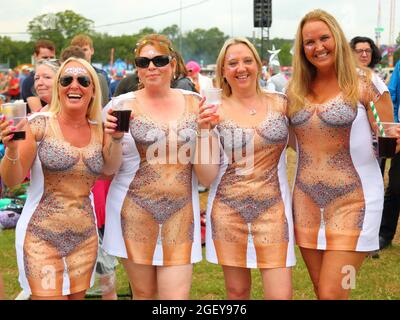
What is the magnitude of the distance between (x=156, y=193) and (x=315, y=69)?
1.31 meters

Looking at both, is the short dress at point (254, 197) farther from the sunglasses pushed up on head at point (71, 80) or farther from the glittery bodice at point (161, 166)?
the sunglasses pushed up on head at point (71, 80)

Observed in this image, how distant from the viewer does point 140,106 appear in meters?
3.54

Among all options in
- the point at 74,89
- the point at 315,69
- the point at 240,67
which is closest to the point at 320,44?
the point at 315,69

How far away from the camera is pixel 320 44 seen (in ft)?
11.4

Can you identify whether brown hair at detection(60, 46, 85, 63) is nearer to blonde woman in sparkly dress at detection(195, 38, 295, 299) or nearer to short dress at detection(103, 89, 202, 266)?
short dress at detection(103, 89, 202, 266)

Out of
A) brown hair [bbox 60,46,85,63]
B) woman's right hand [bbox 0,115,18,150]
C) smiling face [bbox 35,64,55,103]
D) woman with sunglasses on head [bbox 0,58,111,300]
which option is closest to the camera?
woman's right hand [bbox 0,115,18,150]

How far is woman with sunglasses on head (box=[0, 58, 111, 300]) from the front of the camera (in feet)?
10.6

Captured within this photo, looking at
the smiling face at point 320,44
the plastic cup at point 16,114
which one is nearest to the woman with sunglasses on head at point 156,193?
the plastic cup at point 16,114

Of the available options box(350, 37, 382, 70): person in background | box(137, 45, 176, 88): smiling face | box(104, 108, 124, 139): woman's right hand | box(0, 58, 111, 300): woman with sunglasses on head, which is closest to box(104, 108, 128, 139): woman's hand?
box(104, 108, 124, 139): woman's right hand

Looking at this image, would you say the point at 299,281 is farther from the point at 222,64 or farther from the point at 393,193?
the point at 222,64

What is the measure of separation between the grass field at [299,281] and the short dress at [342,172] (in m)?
1.82

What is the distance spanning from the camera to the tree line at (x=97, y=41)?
7019cm

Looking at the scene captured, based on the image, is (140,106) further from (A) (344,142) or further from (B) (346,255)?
(B) (346,255)
